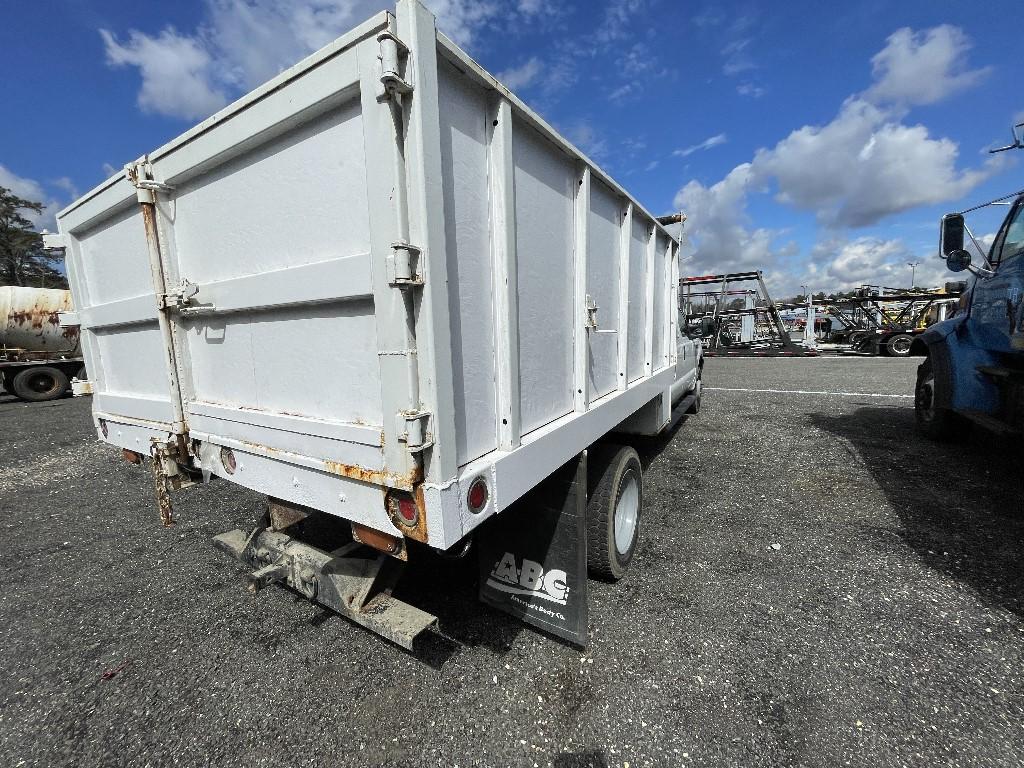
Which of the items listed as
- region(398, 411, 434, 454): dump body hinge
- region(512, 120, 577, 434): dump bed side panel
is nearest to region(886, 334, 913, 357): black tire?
region(512, 120, 577, 434): dump bed side panel

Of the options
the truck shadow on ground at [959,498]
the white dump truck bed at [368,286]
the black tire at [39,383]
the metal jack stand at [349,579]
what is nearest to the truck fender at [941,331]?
the truck shadow on ground at [959,498]

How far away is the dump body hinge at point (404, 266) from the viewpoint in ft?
4.37

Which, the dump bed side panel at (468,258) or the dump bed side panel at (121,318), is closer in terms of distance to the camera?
the dump bed side panel at (468,258)

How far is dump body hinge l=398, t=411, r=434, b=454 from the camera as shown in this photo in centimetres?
141

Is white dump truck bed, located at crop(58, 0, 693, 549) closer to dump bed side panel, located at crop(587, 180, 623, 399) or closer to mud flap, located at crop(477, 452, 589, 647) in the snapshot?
dump bed side panel, located at crop(587, 180, 623, 399)

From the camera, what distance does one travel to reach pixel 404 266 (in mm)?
1333

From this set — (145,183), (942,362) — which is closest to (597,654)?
(145,183)

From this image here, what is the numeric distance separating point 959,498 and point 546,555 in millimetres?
4062

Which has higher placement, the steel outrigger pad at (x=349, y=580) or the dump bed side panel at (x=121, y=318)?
the dump bed side panel at (x=121, y=318)

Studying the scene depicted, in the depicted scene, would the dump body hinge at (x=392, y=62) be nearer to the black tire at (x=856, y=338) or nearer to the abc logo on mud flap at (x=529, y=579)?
the abc logo on mud flap at (x=529, y=579)

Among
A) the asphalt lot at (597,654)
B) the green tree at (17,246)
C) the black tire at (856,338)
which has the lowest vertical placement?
the asphalt lot at (597,654)

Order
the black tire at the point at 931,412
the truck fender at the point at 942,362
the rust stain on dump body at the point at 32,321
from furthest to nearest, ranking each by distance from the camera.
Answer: the rust stain on dump body at the point at 32,321 < the black tire at the point at 931,412 < the truck fender at the point at 942,362

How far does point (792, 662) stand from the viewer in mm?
2166

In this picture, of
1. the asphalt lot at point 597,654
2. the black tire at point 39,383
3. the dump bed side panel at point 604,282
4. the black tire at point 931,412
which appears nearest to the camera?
the asphalt lot at point 597,654
